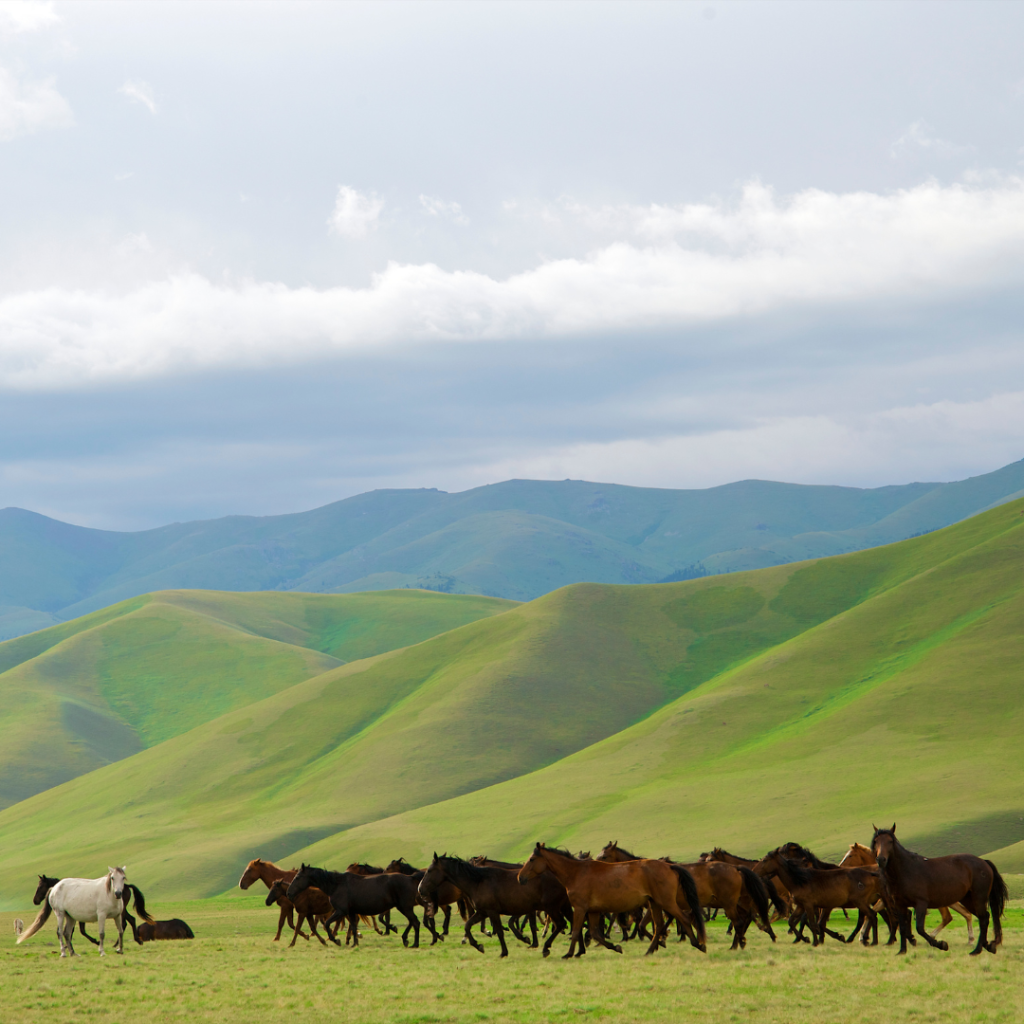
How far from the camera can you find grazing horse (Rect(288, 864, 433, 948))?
29.3 m

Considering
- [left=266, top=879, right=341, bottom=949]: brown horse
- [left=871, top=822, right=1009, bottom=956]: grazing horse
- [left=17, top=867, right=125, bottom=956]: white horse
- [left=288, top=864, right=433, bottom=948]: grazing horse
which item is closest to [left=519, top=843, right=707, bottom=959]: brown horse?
[left=871, top=822, right=1009, bottom=956]: grazing horse

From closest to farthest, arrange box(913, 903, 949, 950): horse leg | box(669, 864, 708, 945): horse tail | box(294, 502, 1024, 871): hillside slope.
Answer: box(913, 903, 949, 950): horse leg
box(669, 864, 708, 945): horse tail
box(294, 502, 1024, 871): hillside slope

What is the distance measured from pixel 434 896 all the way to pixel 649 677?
107707 millimetres

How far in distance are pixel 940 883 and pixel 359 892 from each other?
15117 millimetres

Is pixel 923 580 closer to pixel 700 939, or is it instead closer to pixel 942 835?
pixel 942 835

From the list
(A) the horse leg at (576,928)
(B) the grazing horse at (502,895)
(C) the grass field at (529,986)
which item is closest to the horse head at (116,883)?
(C) the grass field at (529,986)

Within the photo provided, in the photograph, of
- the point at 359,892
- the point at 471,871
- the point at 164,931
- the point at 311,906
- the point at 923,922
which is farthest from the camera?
the point at 164,931

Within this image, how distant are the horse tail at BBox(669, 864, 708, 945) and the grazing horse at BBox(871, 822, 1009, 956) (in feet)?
13.7

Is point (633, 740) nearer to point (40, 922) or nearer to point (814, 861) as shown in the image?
point (814, 861)

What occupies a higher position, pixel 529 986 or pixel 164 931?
pixel 529 986

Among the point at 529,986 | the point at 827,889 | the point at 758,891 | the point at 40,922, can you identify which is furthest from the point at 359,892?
the point at 827,889

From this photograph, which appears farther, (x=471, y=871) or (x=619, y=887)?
(x=471, y=871)

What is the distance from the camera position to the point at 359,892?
29391 millimetres

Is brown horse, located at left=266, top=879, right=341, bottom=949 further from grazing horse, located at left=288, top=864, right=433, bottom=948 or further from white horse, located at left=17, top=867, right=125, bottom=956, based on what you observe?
white horse, located at left=17, top=867, right=125, bottom=956
